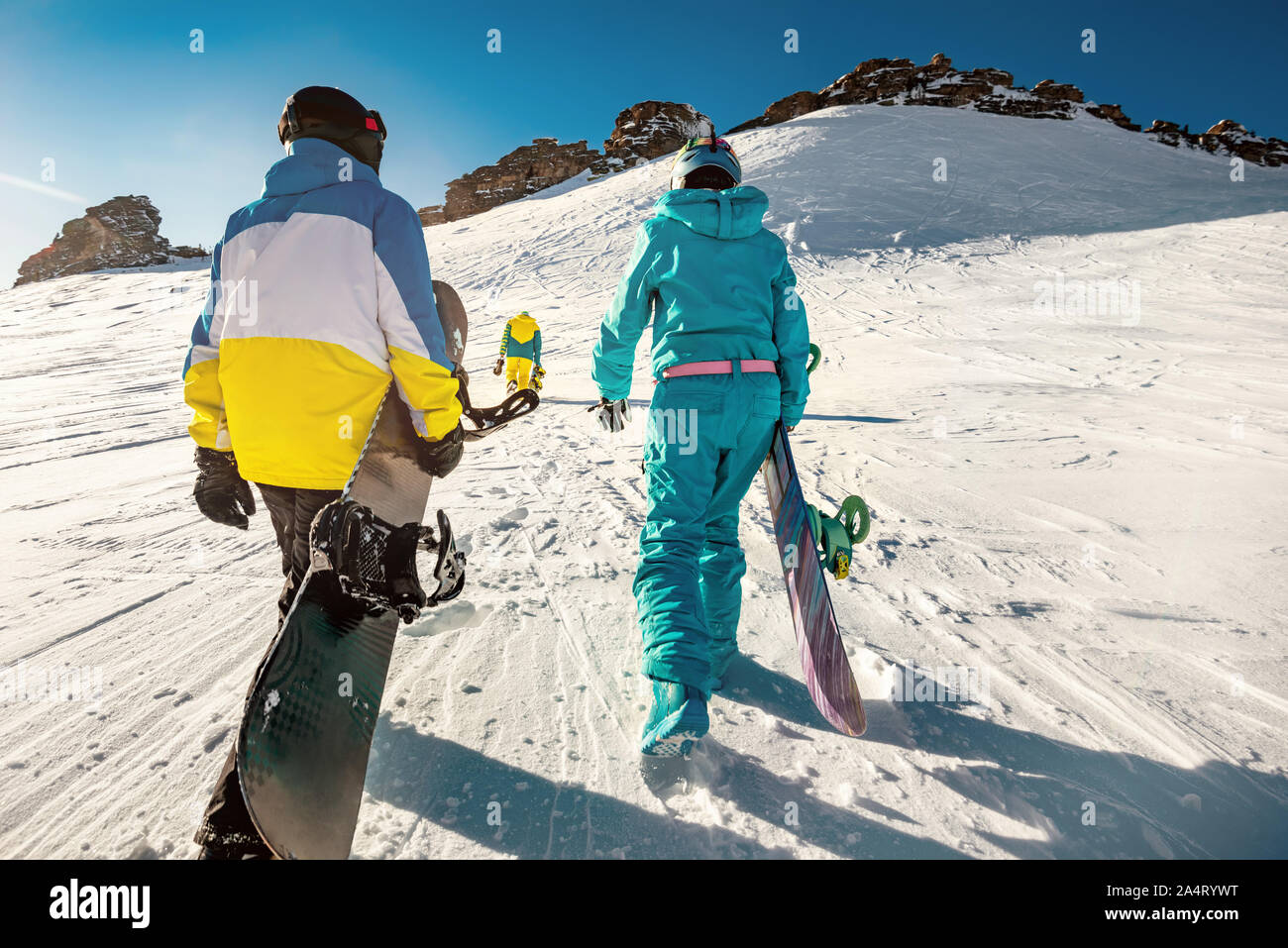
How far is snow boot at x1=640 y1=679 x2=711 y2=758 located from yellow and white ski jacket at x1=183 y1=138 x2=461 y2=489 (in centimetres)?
126

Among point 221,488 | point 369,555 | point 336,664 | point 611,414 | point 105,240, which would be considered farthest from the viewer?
point 105,240

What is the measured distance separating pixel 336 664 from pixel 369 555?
1.37 feet

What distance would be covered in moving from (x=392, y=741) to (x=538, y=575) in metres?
1.28

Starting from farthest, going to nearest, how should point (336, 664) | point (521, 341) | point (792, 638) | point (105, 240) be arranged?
point (105, 240) → point (521, 341) → point (792, 638) → point (336, 664)

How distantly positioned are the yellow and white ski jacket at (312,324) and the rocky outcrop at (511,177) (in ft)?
207

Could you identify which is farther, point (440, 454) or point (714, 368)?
point (714, 368)

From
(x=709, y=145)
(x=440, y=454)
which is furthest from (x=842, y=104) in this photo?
(x=440, y=454)

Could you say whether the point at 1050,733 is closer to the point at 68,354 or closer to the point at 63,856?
the point at 63,856

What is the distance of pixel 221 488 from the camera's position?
191 centimetres

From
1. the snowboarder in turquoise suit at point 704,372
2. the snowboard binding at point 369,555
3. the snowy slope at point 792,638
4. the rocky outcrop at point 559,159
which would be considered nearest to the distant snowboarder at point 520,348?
the snowy slope at point 792,638

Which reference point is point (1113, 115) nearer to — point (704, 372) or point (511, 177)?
point (511, 177)

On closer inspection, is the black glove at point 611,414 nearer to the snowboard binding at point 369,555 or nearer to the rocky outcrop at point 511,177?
the snowboard binding at point 369,555

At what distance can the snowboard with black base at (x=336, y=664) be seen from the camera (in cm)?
142
